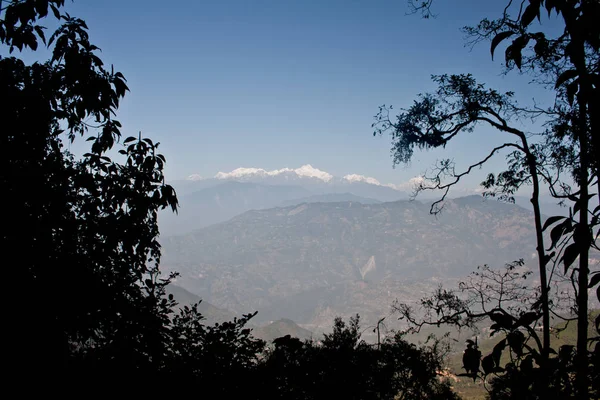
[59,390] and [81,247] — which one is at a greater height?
[81,247]

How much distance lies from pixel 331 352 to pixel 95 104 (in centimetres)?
886

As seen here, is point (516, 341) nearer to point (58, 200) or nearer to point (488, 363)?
point (488, 363)

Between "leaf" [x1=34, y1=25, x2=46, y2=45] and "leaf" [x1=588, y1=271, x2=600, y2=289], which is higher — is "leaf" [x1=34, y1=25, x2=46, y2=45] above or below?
above

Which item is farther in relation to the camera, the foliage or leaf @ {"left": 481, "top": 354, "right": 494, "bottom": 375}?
the foliage

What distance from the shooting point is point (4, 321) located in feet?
12.1

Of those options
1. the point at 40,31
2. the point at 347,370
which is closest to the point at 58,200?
the point at 40,31

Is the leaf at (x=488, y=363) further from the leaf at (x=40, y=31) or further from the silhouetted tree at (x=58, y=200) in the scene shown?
the leaf at (x=40, y=31)

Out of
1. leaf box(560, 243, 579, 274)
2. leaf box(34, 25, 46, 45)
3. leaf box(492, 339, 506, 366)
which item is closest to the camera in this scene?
leaf box(560, 243, 579, 274)

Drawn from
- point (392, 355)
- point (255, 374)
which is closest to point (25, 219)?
point (255, 374)

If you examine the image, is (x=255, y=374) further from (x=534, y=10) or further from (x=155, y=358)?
(x=534, y=10)

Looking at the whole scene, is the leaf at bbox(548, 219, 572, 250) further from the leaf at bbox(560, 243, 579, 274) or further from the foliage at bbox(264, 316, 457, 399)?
the foliage at bbox(264, 316, 457, 399)

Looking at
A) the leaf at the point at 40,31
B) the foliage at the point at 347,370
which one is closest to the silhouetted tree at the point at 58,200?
the leaf at the point at 40,31

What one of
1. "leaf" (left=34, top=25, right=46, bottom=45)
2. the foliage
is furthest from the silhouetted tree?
the foliage

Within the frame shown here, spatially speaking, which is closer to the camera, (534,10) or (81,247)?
(534,10)
